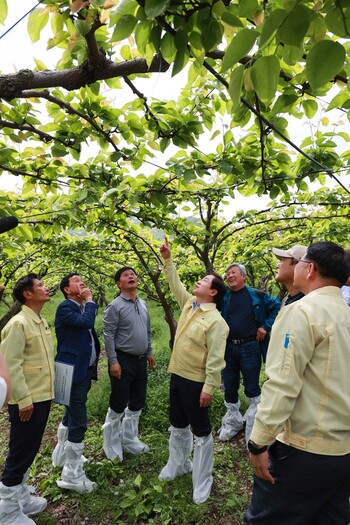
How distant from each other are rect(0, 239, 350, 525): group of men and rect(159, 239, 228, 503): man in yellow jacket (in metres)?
0.01

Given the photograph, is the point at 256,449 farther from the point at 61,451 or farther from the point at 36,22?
the point at 61,451

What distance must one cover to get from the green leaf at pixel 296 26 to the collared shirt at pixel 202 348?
2.68 metres

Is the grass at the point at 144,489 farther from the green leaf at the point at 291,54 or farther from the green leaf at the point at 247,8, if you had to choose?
the green leaf at the point at 247,8

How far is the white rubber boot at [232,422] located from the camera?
4.58m

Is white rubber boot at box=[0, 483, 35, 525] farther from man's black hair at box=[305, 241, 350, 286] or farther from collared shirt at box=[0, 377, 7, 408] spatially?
man's black hair at box=[305, 241, 350, 286]

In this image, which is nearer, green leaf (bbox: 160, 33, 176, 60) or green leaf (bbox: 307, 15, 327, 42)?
green leaf (bbox: 307, 15, 327, 42)

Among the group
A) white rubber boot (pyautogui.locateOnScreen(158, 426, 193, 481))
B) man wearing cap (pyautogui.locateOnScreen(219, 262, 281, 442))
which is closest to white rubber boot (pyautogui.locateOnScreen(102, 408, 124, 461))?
white rubber boot (pyautogui.locateOnScreen(158, 426, 193, 481))

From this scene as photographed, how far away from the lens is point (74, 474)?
3.43 m

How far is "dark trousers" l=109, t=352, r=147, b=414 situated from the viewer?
3928mm

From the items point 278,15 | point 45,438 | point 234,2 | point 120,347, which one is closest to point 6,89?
point 234,2

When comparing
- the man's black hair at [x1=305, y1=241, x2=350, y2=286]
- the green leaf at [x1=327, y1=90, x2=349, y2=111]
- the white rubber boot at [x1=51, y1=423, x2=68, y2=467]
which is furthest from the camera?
the white rubber boot at [x1=51, y1=423, x2=68, y2=467]

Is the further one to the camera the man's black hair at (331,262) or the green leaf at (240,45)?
the man's black hair at (331,262)

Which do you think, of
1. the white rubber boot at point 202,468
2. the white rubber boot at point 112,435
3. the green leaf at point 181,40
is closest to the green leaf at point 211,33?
the green leaf at point 181,40

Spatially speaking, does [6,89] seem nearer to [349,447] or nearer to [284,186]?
[284,186]
